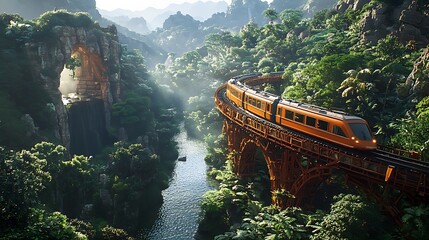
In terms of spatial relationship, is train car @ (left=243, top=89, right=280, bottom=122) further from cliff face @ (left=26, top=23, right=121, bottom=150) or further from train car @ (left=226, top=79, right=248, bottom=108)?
cliff face @ (left=26, top=23, right=121, bottom=150)

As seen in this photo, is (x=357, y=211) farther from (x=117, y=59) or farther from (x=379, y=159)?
(x=117, y=59)

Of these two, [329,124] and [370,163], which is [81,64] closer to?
[329,124]

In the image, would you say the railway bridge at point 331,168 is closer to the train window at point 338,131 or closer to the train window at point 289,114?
the train window at point 338,131

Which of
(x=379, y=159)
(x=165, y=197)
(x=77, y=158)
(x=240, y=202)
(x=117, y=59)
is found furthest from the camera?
(x=117, y=59)

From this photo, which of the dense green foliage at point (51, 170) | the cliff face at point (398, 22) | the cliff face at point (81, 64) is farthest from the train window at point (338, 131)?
the cliff face at point (81, 64)

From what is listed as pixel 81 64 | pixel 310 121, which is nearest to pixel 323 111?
pixel 310 121

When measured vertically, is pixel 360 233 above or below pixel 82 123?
above

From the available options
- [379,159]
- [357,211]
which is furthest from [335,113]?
[357,211]
